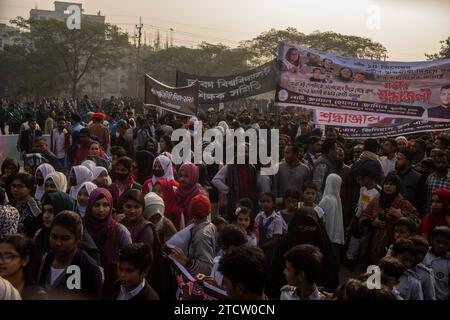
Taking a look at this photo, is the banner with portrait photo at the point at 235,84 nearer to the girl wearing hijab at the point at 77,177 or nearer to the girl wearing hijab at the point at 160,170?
the girl wearing hijab at the point at 160,170

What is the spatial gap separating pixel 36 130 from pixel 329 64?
4.89 meters

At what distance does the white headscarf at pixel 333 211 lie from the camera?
4.68m

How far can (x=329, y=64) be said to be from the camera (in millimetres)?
7668

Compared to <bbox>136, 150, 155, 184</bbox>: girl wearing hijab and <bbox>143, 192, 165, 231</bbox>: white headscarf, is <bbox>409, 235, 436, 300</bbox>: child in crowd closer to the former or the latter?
<bbox>143, 192, 165, 231</bbox>: white headscarf

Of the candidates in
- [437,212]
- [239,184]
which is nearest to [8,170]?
[239,184]

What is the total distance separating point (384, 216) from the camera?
4410 mm

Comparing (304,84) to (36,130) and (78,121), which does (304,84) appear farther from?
(36,130)

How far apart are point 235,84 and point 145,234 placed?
7434 millimetres

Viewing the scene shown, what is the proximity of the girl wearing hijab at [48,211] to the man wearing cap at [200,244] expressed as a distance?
0.73m

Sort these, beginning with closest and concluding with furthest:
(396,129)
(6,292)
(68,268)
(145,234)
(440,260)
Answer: (6,292) → (68,268) → (145,234) → (440,260) → (396,129)

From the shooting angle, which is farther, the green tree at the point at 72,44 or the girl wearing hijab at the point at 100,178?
the green tree at the point at 72,44

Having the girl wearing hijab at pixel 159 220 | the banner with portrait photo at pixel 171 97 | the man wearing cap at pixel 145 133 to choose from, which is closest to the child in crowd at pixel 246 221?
the girl wearing hijab at pixel 159 220

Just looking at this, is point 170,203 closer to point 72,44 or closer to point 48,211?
point 48,211
